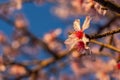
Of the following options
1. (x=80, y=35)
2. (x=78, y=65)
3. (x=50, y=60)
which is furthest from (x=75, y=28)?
(x=78, y=65)

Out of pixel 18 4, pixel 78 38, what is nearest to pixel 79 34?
pixel 78 38

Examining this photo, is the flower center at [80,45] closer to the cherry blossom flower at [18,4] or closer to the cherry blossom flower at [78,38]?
the cherry blossom flower at [78,38]

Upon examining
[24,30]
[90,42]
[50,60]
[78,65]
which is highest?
[24,30]

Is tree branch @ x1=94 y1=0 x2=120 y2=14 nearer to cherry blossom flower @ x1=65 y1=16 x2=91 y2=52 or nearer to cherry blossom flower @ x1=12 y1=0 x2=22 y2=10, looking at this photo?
cherry blossom flower @ x1=65 y1=16 x2=91 y2=52

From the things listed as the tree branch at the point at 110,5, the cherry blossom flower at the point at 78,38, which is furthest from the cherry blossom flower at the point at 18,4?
the tree branch at the point at 110,5

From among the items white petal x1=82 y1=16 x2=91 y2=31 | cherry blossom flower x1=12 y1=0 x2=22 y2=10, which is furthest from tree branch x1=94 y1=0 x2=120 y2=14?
cherry blossom flower x1=12 y1=0 x2=22 y2=10

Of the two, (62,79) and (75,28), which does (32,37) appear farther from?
(75,28)

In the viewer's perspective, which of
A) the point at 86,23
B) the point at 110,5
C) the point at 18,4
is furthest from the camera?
the point at 18,4

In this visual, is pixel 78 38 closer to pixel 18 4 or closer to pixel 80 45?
pixel 80 45

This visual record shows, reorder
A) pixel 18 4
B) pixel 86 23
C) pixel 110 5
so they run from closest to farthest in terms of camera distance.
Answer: pixel 110 5 < pixel 86 23 < pixel 18 4
